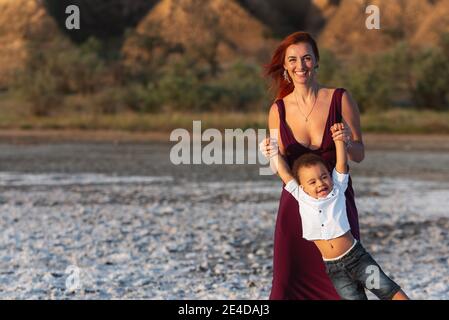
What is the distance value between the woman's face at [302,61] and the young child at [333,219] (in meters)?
0.27

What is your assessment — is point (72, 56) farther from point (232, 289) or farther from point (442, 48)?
point (232, 289)

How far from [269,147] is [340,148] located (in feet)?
1.02

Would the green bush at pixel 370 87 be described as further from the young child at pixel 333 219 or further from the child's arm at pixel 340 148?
the child's arm at pixel 340 148

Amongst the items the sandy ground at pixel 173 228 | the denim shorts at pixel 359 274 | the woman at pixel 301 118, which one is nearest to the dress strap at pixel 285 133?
the woman at pixel 301 118

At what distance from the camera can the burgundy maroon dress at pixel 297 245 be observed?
13.5 ft

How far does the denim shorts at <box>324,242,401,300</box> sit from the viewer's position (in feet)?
13.8

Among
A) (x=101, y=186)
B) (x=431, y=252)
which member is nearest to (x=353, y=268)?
(x=431, y=252)

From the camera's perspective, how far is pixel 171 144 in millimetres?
39188

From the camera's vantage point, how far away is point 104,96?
53969 millimetres

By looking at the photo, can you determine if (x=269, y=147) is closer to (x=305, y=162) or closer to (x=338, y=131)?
(x=305, y=162)

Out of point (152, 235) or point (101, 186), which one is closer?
point (152, 235)

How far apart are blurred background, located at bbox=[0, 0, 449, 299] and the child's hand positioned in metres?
0.49

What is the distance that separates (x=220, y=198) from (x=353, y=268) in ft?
45.1

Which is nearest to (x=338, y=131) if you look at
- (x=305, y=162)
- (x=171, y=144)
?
(x=305, y=162)
